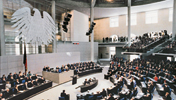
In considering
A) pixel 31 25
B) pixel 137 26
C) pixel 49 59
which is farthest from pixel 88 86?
pixel 137 26

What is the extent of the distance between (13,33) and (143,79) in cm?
1438

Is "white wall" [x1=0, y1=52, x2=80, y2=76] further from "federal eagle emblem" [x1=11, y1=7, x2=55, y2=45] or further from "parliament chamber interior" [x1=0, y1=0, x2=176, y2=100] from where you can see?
"federal eagle emblem" [x1=11, y1=7, x2=55, y2=45]

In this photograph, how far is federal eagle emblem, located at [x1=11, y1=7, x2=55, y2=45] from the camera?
10742mm

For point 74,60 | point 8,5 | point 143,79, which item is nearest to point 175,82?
point 143,79

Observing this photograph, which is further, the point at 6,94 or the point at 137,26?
the point at 137,26

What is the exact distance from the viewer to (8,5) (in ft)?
44.9

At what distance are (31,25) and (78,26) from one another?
1160 cm

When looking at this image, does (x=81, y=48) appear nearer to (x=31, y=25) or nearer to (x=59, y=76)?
(x=31, y=25)

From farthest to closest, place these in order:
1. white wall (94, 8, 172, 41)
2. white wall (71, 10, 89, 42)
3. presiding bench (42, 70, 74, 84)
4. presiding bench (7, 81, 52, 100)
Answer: white wall (94, 8, 172, 41) < white wall (71, 10, 89, 42) < presiding bench (42, 70, 74, 84) < presiding bench (7, 81, 52, 100)

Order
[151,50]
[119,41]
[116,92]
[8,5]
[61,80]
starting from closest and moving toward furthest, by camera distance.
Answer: [116,92] → [61,80] → [8,5] → [151,50] → [119,41]

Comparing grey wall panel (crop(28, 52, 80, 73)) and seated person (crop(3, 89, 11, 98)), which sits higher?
grey wall panel (crop(28, 52, 80, 73))

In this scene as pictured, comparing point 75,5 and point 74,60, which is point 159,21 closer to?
point 75,5

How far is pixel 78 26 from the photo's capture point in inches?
898

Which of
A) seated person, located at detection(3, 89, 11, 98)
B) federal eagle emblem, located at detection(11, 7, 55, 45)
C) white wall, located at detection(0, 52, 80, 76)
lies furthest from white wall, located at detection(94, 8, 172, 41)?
seated person, located at detection(3, 89, 11, 98)
